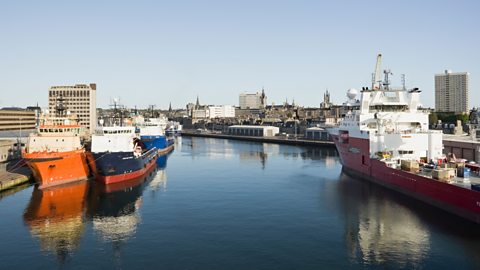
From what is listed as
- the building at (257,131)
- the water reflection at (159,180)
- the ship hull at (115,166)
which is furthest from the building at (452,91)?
the ship hull at (115,166)


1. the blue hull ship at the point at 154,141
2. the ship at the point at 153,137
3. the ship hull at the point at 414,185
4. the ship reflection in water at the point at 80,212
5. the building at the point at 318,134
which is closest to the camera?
the ship reflection in water at the point at 80,212

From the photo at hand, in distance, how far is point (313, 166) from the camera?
51125 millimetres

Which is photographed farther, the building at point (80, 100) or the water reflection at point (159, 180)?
the building at point (80, 100)

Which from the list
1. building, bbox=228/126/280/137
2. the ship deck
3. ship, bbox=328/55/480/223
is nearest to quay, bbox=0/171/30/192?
ship, bbox=328/55/480/223

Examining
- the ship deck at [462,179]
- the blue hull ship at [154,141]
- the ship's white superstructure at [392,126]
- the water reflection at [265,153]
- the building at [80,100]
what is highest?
the building at [80,100]

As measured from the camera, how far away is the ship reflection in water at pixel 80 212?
21.1 m

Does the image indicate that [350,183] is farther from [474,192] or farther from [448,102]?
[448,102]

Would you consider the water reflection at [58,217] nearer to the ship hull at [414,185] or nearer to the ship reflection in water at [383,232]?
the ship reflection in water at [383,232]

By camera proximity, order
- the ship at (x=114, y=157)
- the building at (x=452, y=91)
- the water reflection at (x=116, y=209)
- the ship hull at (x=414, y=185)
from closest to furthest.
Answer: the ship hull at (x=414, y=185) → the water reflection at (x=116, y=209) → the ship at (x=114, y=157) → the building at (x=452, y=91)

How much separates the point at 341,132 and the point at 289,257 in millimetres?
28059

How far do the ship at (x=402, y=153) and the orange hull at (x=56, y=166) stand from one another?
1055 inches

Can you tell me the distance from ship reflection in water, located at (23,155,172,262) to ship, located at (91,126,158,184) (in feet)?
2.85

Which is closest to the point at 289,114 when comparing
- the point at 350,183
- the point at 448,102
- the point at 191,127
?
the point at 191,127

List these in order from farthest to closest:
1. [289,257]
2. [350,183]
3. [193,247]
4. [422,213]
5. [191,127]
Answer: [191,127], [350,183], [422,213], [193,247], [289,257]
